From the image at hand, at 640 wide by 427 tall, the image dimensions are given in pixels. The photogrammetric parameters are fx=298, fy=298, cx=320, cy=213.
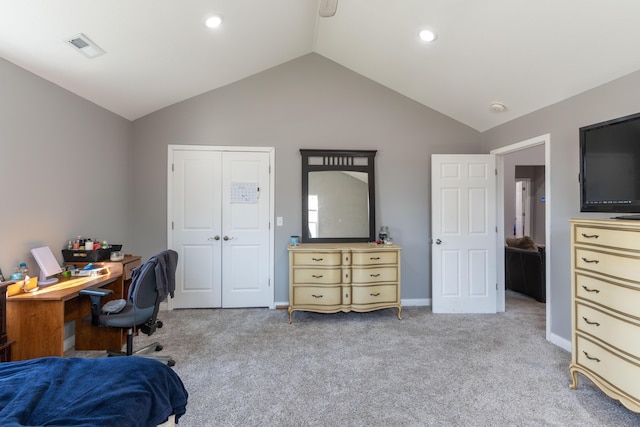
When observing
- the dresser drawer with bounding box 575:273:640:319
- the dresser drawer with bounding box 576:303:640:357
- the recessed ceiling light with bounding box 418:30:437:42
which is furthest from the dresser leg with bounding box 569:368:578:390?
the recessed ceiling light with bounding box 418:30:437:42

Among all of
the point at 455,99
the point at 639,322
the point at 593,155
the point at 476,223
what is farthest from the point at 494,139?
the point at 639,322

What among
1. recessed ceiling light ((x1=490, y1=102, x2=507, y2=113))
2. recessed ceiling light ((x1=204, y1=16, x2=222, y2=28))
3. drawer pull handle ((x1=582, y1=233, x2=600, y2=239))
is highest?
recessed ceiling light ((x1=204, y1=16, x2=222, y2=28))

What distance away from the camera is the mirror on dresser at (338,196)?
13.0ft

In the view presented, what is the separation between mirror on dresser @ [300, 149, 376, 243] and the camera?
3.98 meters

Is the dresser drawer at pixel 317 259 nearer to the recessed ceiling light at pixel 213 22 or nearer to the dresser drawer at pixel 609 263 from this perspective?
the dresser drawer at pixel 609 263

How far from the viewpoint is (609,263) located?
1.92 m

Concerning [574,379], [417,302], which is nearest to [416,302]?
[417,302]

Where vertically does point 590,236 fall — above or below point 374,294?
above

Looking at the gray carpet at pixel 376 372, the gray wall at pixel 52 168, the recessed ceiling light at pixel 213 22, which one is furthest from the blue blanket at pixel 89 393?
the recessed ceiling light at pixel 213 22

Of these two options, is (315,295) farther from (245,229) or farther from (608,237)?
(608,237)

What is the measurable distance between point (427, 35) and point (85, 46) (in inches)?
117

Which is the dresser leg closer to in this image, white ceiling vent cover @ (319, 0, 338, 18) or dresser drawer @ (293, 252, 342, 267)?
dresser drawer @ (293, 252, 342, 267)

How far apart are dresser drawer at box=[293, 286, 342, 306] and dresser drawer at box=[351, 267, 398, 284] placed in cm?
29

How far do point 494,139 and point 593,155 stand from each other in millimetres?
1729
